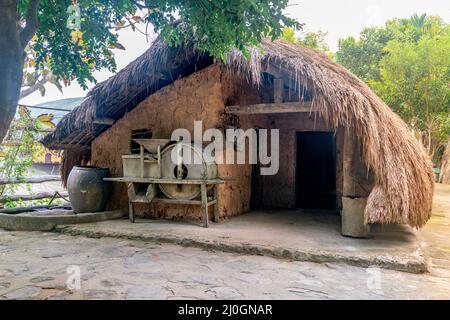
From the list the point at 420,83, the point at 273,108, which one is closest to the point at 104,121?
the point at 273,108

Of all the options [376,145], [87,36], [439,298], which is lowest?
[439,298]

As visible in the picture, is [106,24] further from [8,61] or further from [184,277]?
[184,277]

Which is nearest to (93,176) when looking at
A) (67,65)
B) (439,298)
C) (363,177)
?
(67,65)

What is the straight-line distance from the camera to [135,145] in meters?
6.37

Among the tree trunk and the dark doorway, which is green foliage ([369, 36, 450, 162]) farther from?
the tree trunk

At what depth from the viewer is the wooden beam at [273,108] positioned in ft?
16.6

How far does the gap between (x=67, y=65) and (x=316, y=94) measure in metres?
3.13

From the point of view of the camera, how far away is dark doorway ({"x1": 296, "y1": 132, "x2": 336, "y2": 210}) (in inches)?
338

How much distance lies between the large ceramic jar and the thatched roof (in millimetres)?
933

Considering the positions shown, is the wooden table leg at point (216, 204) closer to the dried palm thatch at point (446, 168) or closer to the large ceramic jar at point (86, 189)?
the large ceramic jar at point (86, 189)

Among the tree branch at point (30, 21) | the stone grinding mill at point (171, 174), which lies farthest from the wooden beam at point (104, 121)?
the tree branch at point (30, 21)

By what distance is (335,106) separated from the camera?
446 centimetres

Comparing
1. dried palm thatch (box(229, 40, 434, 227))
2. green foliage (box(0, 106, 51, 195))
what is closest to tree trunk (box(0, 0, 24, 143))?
dried palm thatch (box(229, 40, 434, 227))
